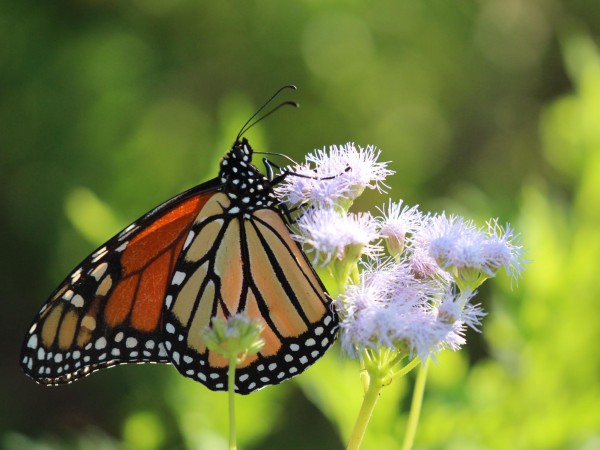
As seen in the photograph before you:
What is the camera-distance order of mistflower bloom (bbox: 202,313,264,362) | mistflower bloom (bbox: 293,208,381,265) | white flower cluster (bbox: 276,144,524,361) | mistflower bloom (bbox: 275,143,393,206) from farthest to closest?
1. mistflower bloom (bbox: 275,143,393,206)
2. mistflower bloom (bbox: 293,208,381,265)
3. white flower cluster (bbox: 276,144,524,361)
4. mistflower bloom (bbox: 202,313,264,362)

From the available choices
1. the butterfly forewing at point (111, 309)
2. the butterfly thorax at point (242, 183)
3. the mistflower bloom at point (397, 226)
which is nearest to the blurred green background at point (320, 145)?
the butterfly thorax at point (242, 183)

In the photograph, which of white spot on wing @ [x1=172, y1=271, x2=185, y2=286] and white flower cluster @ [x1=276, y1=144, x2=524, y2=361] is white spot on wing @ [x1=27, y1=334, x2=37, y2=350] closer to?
white spot on wing @ [x1=172, y1=271, x2=185, y2=286]

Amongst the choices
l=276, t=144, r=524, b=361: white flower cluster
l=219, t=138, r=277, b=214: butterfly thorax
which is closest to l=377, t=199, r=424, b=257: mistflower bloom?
l=276, t=144, r=524, b=361: white flower cluster

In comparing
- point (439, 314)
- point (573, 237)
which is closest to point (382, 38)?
point (573, 237)

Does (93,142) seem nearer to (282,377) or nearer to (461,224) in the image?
(282,377)

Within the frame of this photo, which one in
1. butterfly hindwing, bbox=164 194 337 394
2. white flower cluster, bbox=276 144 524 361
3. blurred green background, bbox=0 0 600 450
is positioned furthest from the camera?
blurred green background, bbox=0 0 600 450
